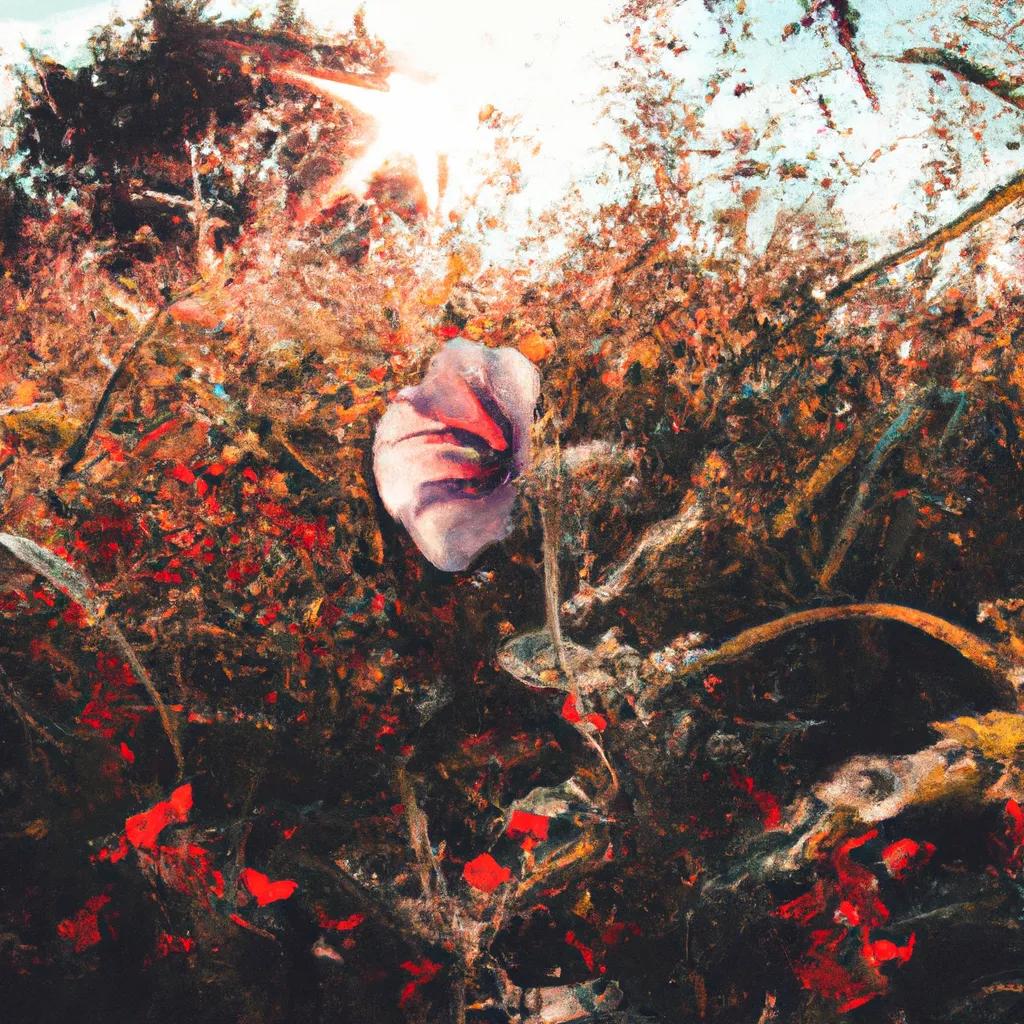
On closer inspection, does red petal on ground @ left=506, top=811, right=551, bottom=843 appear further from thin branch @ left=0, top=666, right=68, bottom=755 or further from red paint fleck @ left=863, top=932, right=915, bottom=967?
thin branch @ left=0, top=666, right=68, bottom=755

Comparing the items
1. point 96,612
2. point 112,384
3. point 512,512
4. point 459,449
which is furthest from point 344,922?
point 112,384

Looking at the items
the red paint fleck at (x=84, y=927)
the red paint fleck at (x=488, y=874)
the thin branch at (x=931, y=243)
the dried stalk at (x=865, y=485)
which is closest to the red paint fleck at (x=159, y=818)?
the red paint fleck at (x=84, y=927)

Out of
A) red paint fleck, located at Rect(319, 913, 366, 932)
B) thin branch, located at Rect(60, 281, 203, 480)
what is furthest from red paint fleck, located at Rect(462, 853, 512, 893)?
thin branch, located at Rect(60, 281, 203, 480)

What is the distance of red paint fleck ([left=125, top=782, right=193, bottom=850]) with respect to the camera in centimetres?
192

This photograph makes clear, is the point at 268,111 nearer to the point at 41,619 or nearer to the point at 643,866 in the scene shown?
the point at 41,619

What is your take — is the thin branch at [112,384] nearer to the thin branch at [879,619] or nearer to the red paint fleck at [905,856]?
the thin branch at [879,619]

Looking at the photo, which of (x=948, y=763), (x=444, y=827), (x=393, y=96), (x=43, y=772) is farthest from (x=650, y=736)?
(x=393, y=96)

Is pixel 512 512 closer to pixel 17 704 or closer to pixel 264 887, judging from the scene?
pixel 264 887

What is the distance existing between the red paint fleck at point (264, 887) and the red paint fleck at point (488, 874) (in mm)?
472

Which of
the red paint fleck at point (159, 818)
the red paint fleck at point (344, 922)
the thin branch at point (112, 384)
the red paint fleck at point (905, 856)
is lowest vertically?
the red paint fleck at point (905, 856)

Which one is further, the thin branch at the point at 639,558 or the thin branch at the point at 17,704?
the thin branch at the point at 17,704

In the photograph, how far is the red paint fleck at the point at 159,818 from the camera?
192cm

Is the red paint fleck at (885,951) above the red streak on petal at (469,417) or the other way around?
the other way around

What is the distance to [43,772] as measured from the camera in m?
1.96
